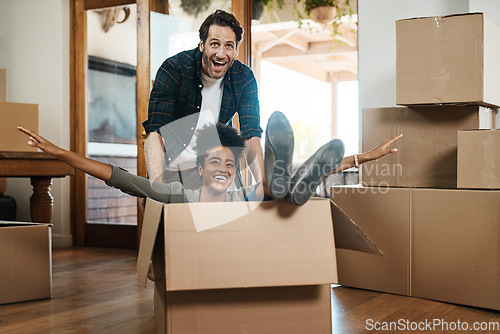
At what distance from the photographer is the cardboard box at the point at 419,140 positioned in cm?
205

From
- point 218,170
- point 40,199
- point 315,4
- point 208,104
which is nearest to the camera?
point 218,170

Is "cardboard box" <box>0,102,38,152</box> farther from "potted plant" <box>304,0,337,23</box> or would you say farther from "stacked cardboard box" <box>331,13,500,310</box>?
"potted plant" <box>304,0,337,23</box>

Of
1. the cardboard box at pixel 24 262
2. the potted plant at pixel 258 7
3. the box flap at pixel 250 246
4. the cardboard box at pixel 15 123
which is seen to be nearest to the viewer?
the box flap at pixel 250 246

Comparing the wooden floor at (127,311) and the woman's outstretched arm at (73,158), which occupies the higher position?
the woman's outstretched arm at (73,158)

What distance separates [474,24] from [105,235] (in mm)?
2665

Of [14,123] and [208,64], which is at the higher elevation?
[208,64]

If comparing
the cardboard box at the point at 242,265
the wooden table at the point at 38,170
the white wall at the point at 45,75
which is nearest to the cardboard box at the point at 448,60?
the cardboard box at the point at 242,265

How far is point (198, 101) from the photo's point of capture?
1.98m

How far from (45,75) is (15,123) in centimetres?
86

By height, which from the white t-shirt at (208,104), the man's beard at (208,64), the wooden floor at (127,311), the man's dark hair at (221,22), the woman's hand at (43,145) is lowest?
the wooden floor at (127,311)

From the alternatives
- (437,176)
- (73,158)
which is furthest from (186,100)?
(437,176)

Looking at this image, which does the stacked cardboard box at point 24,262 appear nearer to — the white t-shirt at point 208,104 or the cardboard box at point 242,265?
the white t-shirt at point 208,104

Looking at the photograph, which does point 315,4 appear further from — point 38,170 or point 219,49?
point 219,49

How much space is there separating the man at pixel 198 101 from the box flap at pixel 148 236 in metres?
0.40
